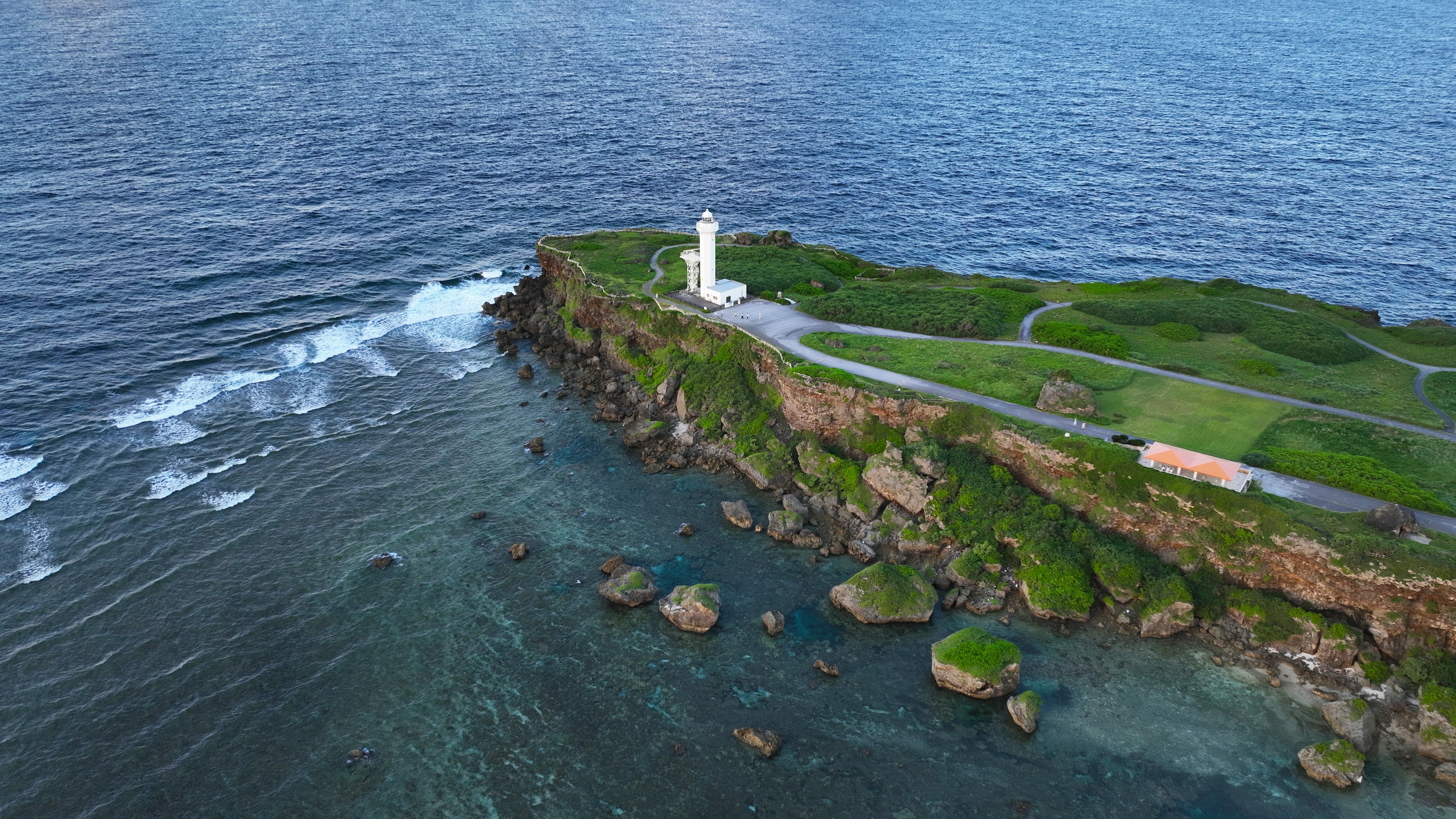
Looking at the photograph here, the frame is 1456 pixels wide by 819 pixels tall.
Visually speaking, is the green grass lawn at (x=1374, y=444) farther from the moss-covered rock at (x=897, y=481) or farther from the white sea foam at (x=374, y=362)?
the white sea foam at (x=374, y=362)

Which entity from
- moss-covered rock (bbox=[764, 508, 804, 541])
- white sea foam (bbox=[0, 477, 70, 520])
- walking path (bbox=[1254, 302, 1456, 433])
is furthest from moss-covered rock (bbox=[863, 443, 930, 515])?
white sea foam (bbox=[0, 477, 70, 520])

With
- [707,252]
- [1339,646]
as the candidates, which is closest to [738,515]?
[707,252]

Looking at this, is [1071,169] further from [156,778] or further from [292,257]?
[156,778]

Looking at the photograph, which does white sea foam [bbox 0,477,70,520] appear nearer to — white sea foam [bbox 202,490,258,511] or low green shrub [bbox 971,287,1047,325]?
white sea foam [bbox 202,490,258,511]

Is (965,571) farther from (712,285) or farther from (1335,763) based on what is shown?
(712,285)

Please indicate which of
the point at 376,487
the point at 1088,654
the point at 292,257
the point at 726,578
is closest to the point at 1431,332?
the point at 1088,654
